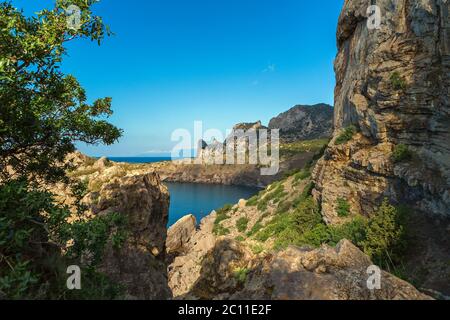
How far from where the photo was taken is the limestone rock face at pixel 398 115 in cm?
1576

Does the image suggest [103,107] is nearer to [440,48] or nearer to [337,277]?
[337,277]

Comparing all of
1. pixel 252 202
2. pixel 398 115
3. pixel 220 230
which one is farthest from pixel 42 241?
pixel 252 202

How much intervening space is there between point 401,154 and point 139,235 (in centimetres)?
2080

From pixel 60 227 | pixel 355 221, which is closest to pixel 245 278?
pixel 60 227

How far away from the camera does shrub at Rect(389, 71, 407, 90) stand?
18.1 metres

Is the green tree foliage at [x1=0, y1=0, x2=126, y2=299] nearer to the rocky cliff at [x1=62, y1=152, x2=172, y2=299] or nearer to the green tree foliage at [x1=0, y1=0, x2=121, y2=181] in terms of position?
the green tree foliage at [x1=0, y1=0, x2=121, y2=181]

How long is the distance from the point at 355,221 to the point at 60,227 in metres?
19.0

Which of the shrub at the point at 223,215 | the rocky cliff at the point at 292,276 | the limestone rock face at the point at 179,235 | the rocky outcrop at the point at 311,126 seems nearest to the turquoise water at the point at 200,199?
the shrub at the point at 223,215

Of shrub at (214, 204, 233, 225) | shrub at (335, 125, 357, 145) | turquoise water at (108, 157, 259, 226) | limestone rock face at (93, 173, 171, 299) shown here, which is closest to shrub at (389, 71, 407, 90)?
shrub at (335, 125, 357, 145)

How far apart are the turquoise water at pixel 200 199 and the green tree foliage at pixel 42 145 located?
64.2 metres

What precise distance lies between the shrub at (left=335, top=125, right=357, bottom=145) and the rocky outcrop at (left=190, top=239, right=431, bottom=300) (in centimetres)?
1686

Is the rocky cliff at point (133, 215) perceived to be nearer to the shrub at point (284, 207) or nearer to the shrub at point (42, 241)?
the shrub at point (42, 241)

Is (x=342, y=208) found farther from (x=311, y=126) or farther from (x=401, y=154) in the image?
(x=311, y=126)

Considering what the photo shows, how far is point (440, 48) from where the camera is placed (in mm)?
16250
